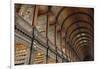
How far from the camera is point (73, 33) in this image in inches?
81.3

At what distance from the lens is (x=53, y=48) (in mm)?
2027

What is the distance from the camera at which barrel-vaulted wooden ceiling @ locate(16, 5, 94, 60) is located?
2.02m

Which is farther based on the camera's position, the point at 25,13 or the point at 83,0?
the point at 83,0

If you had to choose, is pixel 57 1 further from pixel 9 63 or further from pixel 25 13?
pixel 9 63

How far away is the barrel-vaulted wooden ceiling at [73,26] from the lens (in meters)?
2.02

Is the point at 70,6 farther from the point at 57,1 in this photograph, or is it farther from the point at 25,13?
the point at 25,13

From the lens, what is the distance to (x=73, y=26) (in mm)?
2070

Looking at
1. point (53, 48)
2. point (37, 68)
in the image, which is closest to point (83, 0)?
point (53, 48)

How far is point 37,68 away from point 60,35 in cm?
41
